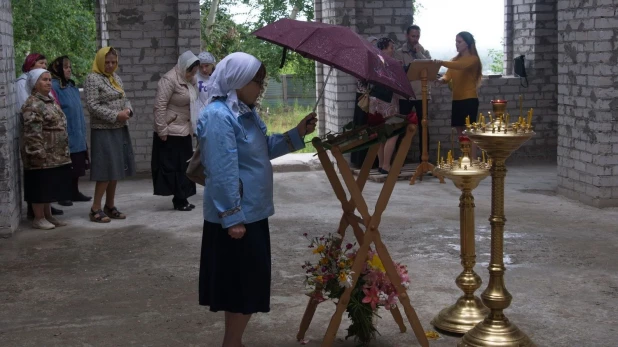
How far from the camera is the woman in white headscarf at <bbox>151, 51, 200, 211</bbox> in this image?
29.1ft

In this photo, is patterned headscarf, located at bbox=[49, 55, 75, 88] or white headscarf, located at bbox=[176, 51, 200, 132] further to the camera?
patterned headscarf, located at bbox=[49, 55, 75, 88]

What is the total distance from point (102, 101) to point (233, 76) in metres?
4.35

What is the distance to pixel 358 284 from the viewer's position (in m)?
4.92

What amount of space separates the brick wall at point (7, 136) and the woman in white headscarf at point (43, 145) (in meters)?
0.14

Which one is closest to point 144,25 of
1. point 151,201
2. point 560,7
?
point 151,201

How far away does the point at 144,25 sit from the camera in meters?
11.7

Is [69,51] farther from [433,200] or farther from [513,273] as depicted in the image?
[513,273]

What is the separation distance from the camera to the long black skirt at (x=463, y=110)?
10773 millimetres

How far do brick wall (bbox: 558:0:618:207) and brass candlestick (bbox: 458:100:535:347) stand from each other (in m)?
4.58

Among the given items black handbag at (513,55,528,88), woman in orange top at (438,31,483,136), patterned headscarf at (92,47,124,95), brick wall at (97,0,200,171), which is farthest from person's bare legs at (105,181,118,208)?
black handbag at (513,55,528,88)

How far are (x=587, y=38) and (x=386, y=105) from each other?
2.59m

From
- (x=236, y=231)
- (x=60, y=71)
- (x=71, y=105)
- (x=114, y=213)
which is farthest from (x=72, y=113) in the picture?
(x=236, y=231)

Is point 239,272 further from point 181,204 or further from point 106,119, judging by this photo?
point 181,204

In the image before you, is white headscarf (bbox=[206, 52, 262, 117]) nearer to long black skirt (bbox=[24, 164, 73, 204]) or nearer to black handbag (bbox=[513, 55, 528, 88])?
long black skirt (bbox=[24, 164, 73, 204])
